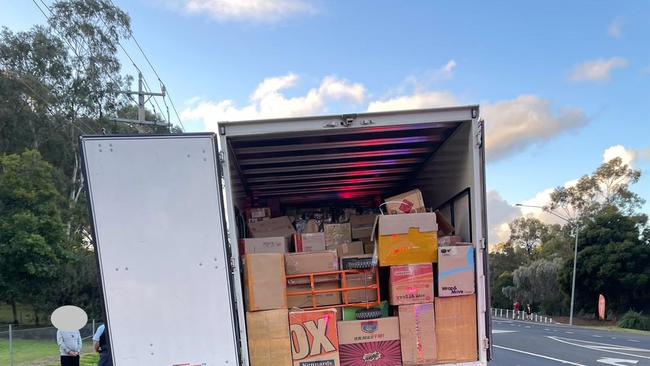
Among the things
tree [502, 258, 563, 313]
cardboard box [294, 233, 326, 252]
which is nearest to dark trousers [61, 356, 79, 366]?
cardboard box [294, 233, 326, 252]

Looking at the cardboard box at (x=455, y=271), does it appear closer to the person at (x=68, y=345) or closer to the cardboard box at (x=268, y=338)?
the cardboard box at (x=268, y=338)

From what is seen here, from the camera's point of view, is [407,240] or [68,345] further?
[68,345]

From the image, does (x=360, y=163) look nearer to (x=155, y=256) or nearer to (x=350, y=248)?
(x=350, y=248)

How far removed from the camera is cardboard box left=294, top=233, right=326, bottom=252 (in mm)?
5621

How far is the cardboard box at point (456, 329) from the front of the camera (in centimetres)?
469

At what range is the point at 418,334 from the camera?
4684 mm

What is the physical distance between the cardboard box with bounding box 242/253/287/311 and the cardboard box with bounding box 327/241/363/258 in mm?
1024

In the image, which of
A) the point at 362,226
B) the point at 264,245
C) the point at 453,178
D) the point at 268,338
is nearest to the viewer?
the point at 268,338

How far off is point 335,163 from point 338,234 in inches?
36.7

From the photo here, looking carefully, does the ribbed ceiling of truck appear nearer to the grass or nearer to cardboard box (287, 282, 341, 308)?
cardboard box (287, 282, 341, 308)

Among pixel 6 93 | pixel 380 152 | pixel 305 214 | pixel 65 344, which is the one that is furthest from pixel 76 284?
pixel 380 152

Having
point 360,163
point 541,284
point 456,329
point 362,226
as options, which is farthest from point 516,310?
point 456,329

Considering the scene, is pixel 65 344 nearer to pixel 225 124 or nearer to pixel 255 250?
pixel 255 250

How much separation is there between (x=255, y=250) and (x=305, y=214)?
311 cm
